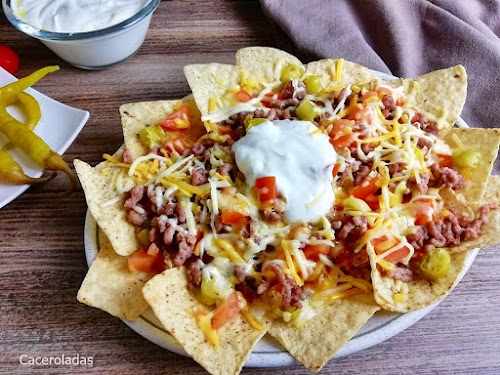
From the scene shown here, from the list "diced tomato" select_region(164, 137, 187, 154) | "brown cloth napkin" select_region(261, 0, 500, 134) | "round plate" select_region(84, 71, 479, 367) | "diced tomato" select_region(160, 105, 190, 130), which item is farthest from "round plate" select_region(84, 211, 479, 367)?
"brown cloth napkin" select_region(261, 0, 500, 134)

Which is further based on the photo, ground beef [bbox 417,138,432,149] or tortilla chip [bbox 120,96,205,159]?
tortilla chip [bbox 120,96,205,159]

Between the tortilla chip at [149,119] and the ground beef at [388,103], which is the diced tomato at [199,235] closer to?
the tortilla chip at [149,119]

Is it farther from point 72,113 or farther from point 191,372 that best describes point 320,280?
point 72,113

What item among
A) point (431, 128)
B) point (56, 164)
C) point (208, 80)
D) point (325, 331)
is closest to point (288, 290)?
point (325, 331)

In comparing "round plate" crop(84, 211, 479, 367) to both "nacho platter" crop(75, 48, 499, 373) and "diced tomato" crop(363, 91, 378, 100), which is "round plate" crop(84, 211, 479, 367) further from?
"diced tomato" crop(363, 91, 378, 100)

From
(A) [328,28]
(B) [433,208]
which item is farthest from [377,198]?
(A) [328,28]

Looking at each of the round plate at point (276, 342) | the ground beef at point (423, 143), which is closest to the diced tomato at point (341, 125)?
the ground beef at point (423, 143)

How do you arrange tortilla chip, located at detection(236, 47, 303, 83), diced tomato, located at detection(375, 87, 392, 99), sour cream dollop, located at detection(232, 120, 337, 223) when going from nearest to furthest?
sour cream dollop, located at detection(232, 120, 337, 223), diced tomato, located at detection(375, 87, 392, 99), tortilla chip, located at detection(236, 47, 303, 83)
